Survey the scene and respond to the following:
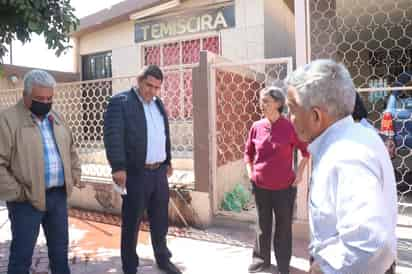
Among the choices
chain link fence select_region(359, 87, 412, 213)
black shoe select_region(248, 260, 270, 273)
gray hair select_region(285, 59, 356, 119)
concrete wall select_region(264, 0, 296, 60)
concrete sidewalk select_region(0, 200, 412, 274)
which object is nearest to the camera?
gray hair select_region(285, 59, 356, 119)

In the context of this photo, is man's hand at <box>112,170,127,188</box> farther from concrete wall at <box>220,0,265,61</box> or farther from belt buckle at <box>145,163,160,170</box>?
concrete wall at <box>220,0,265,61</box>

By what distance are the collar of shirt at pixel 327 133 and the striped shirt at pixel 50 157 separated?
1843mm

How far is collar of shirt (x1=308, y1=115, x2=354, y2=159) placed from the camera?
1121 mm

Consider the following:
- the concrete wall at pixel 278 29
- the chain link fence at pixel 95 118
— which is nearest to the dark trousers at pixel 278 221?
the chain link fence at pixel 95 118

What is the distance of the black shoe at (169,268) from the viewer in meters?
3.04

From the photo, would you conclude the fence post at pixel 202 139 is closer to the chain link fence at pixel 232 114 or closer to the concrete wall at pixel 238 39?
the chain link fence at pixel 232 114

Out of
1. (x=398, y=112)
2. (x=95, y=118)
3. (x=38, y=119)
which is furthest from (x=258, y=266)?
(x=95, y=118)

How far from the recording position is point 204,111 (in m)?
4.16

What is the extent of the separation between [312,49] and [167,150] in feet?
6.00

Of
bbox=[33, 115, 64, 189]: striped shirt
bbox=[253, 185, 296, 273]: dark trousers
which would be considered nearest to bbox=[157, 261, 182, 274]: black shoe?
bbox=[253, 185, 296, 273]: dark trousers

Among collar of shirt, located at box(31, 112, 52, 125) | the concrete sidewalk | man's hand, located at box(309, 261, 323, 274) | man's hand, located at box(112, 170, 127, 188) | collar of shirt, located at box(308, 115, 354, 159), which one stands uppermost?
collar of shirt, located at box(31, 112, 52, 125)

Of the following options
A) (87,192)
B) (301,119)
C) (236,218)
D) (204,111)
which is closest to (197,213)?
(236,218)

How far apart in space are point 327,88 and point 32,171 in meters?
1.90

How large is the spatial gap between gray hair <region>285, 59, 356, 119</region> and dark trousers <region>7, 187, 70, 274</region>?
1921 millimetres
